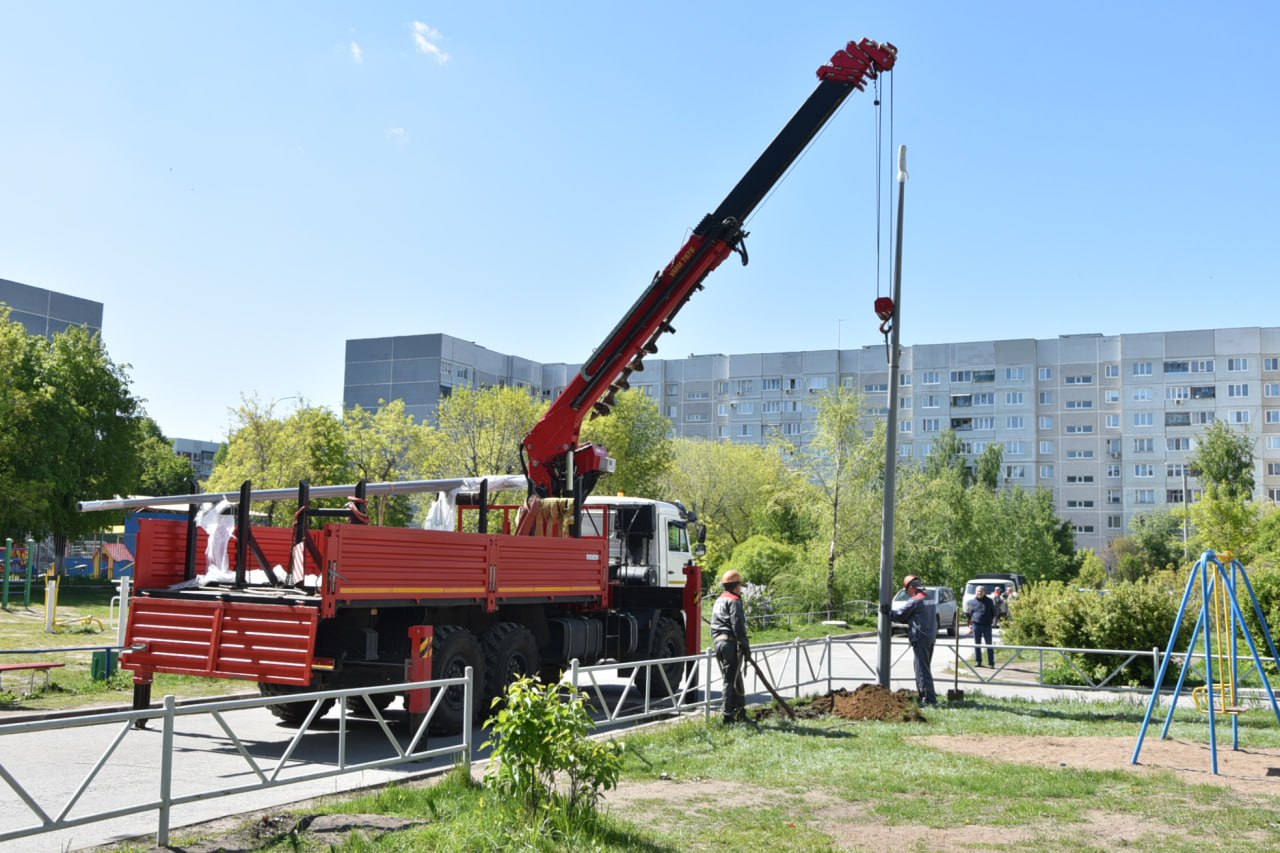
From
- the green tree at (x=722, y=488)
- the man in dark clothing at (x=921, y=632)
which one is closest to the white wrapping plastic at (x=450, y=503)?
the man in dark clothing at (x=921, y=632)

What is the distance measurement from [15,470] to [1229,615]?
4626cm

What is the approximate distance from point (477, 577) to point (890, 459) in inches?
243

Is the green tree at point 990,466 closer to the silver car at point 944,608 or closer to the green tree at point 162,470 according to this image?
the silver car at point 944,608

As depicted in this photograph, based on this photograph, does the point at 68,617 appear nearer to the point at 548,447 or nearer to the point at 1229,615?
the point at 548,447

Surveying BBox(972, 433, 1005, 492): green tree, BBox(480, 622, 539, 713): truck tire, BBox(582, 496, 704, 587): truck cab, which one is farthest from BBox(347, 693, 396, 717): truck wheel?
BBox(972, 433, 1005, 492): green tree

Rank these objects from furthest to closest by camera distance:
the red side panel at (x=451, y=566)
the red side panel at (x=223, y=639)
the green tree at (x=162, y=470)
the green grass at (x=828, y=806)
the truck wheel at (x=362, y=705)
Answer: the green tree at (x=162, y=470) < the truck wheel at (x=362, y=705) < the red side panel at (x=451, y=566) < the red side panel at (x=223, y=639) < the green grass at (x=828, y=806)

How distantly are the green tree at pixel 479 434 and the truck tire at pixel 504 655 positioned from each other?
1335 inches

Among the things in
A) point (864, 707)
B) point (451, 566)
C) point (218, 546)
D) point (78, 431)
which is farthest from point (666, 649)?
point (78, 431)

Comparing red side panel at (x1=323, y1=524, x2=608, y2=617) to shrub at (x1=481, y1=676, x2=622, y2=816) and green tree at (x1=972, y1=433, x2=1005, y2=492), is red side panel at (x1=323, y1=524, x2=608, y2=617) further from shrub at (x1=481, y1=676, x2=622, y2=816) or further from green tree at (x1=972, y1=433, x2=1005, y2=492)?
green tree at (x1=972, y1=433, x2=1005, y2=492)

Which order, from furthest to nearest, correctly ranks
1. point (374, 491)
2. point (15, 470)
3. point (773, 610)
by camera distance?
point (15, 470), point (773, 610), point (374, 491)

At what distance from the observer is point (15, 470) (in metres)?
44.6

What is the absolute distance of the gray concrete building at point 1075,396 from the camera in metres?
83.6

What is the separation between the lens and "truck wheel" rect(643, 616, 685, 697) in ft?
52.2

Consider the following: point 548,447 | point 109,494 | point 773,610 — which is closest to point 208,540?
point 548,447
